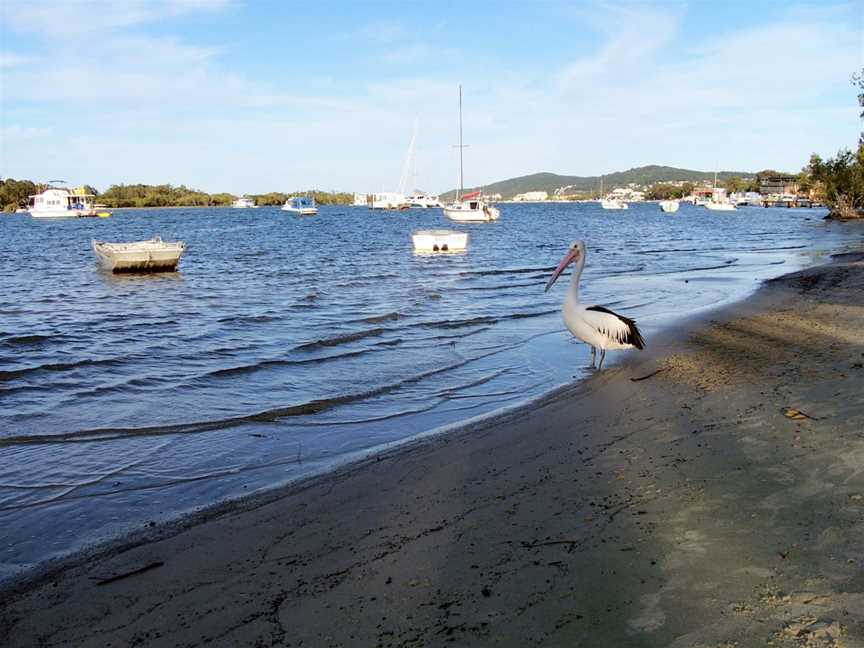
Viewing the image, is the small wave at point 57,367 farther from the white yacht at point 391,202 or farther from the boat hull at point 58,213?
the white yacht at point 391,202

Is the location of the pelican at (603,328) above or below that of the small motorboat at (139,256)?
below

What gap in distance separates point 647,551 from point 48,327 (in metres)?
14.8

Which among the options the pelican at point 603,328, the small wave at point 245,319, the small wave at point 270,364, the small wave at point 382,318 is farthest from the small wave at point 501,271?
the pelican at point 603,328

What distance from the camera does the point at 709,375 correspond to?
26.4 ft

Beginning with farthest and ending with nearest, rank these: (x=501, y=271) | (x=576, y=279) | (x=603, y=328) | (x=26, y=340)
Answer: (x=501, y=271), (x=26, y=340), (x=576, y=279), (x=603, y=328)

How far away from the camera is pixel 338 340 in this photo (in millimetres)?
13125

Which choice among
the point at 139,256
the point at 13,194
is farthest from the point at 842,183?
the point at 13,194

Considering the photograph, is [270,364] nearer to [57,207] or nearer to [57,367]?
[57,367]

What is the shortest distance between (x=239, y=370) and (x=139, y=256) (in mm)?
16857

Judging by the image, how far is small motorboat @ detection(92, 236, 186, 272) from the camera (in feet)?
82.4

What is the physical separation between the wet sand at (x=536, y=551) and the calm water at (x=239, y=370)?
946mm

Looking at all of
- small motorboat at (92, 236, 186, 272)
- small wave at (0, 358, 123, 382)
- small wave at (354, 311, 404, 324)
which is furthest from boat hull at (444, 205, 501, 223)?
small wave at (0, 358, 123, 382)

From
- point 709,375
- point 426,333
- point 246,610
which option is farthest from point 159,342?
point 246,610

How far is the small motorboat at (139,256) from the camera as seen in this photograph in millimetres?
25112
